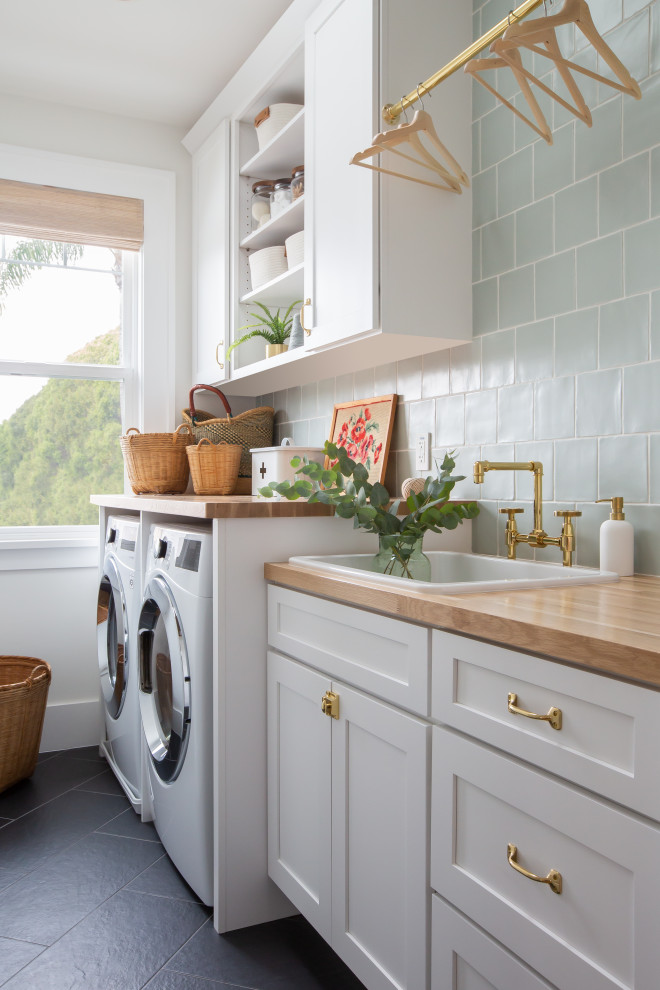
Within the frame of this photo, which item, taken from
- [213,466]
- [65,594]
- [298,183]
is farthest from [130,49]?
[65,594]

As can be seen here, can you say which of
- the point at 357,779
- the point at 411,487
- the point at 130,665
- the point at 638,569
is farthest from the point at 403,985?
the point at 130,665

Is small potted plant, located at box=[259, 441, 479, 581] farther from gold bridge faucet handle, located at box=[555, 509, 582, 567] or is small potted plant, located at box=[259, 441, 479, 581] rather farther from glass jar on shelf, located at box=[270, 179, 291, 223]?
glass jar on shelf, located at box=[270, 179, 291, 223]

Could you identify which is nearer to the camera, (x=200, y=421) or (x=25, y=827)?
(x=25, y=827)

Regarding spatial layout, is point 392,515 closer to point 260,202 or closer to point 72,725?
point 260,202

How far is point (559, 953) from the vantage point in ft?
3.12

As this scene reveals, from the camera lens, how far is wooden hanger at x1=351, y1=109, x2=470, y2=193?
1638mm

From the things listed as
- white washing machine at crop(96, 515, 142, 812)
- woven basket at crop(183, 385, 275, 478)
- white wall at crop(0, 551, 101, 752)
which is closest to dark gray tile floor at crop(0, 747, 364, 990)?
white washing machine at crop(96, 515, 142, 812)

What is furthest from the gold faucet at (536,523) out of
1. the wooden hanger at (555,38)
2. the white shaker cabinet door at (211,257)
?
the white shaker cabinet door at (211,257)

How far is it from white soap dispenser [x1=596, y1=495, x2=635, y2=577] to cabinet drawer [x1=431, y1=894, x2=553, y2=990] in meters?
0.73

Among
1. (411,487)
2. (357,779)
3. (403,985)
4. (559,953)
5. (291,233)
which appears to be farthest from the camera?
(291,233)

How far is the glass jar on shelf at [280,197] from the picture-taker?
263cm

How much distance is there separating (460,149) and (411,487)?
0.92 metres

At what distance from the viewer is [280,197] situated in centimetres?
265

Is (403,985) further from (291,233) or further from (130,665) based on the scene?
(291,233)
